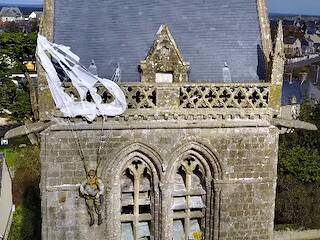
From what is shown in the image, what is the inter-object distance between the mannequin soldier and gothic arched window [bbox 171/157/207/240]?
1729 mm

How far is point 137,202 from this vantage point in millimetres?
11672

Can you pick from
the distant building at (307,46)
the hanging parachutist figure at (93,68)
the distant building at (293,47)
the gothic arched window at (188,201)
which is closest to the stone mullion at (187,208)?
the gothic arched window at (188,201)

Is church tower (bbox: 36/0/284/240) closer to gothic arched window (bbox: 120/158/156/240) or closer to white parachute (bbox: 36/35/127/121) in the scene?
gothic arched window (bbox: 120/158/156/240)

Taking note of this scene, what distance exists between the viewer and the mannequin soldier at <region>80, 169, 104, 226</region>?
1097 centimetres

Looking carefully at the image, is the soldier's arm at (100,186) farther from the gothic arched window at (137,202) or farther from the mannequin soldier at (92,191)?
the gothic arched window at (137,202)

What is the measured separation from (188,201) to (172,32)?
393cm

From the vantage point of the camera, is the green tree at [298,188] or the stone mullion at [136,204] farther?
the green tree at [298,188]

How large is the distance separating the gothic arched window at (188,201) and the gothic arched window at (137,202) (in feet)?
1.86

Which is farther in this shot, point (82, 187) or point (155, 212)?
point (155, 212)

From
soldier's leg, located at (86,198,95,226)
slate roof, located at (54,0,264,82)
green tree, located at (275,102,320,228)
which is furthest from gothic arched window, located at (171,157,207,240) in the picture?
green tree, located at (275,102,320,228)

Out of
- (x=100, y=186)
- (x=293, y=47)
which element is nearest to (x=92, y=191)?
(x=100, y=186)

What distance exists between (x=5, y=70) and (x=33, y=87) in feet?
125

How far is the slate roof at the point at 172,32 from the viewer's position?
38.8 ft

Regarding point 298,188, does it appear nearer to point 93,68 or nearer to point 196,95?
point 196,95
